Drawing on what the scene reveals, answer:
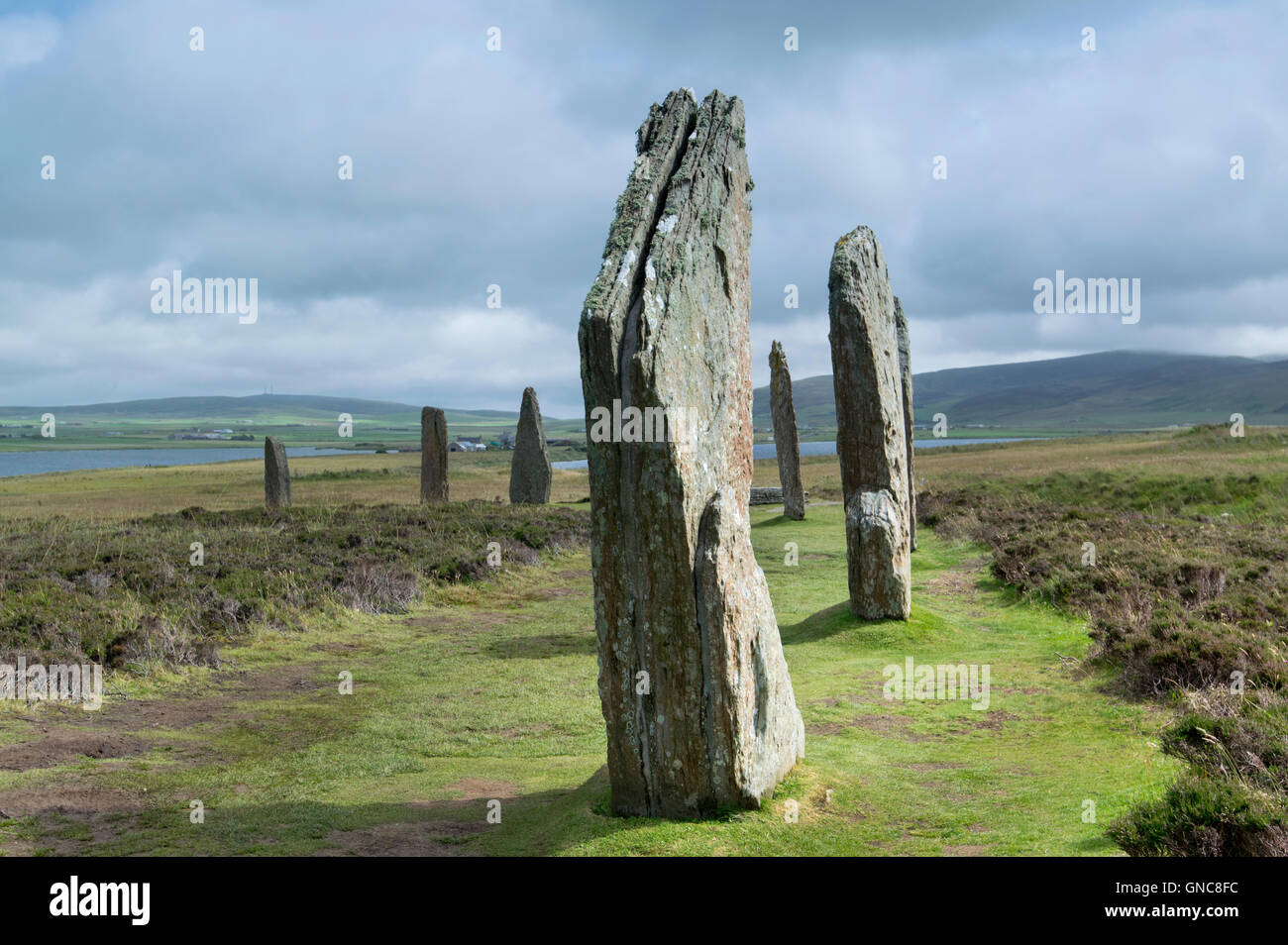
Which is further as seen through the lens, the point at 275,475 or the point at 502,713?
the point at 275,475

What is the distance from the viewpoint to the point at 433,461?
30.1 meters

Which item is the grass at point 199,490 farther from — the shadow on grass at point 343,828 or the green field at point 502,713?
the shadow on grass at point 343,828

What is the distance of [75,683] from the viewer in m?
10.0

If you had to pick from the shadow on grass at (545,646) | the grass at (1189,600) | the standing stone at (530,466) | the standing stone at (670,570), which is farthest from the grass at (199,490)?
the standing stone at (670,570)

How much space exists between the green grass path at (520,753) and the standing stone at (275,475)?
1605 cm

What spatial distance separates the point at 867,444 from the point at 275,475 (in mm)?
20942

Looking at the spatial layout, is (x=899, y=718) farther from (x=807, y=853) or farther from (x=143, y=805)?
(x=143, y=805)

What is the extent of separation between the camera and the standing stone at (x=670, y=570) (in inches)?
241

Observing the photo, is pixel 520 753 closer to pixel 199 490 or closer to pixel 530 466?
pixel 530 466

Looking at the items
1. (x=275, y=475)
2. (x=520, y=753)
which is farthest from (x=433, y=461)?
(x=520, y=753)

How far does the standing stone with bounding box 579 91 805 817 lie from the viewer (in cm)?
612

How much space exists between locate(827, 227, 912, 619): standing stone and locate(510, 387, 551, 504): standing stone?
16868 millimetres
